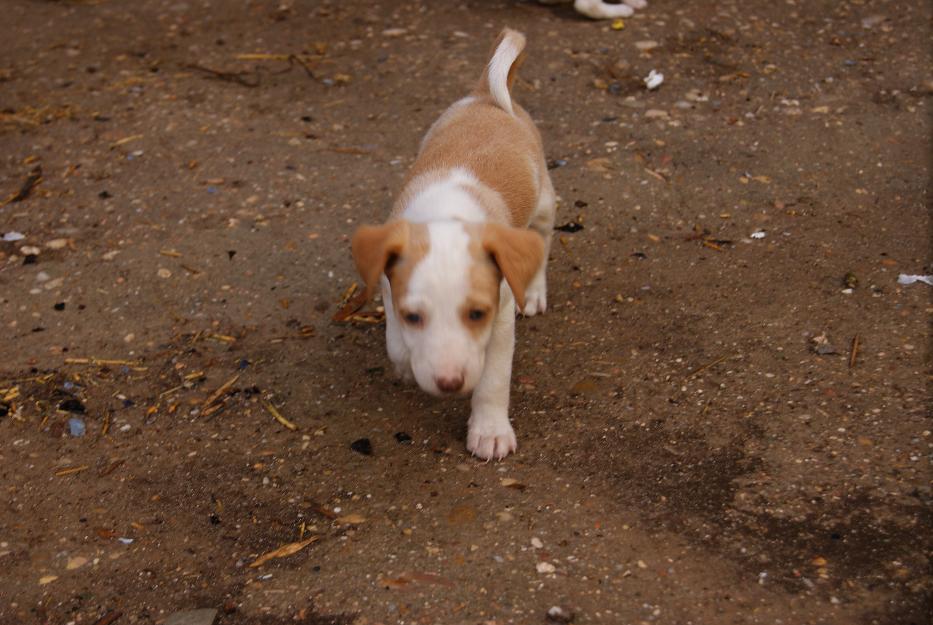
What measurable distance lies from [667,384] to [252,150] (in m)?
3.09

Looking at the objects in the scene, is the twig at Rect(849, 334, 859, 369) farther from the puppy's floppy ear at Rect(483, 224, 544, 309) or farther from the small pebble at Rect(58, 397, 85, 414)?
the small pebble at Rect(58, 397, 85, 414)

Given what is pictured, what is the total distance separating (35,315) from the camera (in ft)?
16.0

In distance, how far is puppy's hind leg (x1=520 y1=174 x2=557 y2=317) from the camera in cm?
464

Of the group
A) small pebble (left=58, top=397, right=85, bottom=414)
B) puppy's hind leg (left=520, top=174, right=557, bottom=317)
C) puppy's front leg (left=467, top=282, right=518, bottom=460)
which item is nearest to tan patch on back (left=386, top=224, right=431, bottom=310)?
puppy's front leg (left=467, top=282, right=518, bottom=460)

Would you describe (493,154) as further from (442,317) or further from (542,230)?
(442,317)

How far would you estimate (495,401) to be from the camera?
3.96 meters

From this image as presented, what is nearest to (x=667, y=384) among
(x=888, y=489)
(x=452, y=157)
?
(x=888, y=489)

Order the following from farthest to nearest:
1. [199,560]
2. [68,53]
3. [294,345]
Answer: [68,53] → [294,345] → [199,560]

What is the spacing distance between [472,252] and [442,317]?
0.77 ft

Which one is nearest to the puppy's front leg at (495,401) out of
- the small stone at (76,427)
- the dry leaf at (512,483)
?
the dry leaf at (512,483)

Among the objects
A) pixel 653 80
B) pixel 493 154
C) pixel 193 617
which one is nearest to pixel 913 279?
pixel 493 154

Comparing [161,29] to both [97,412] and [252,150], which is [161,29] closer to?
[252,150]

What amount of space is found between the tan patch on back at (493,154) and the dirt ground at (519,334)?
0.72 meters

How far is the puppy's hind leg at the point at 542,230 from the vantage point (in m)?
4.64
